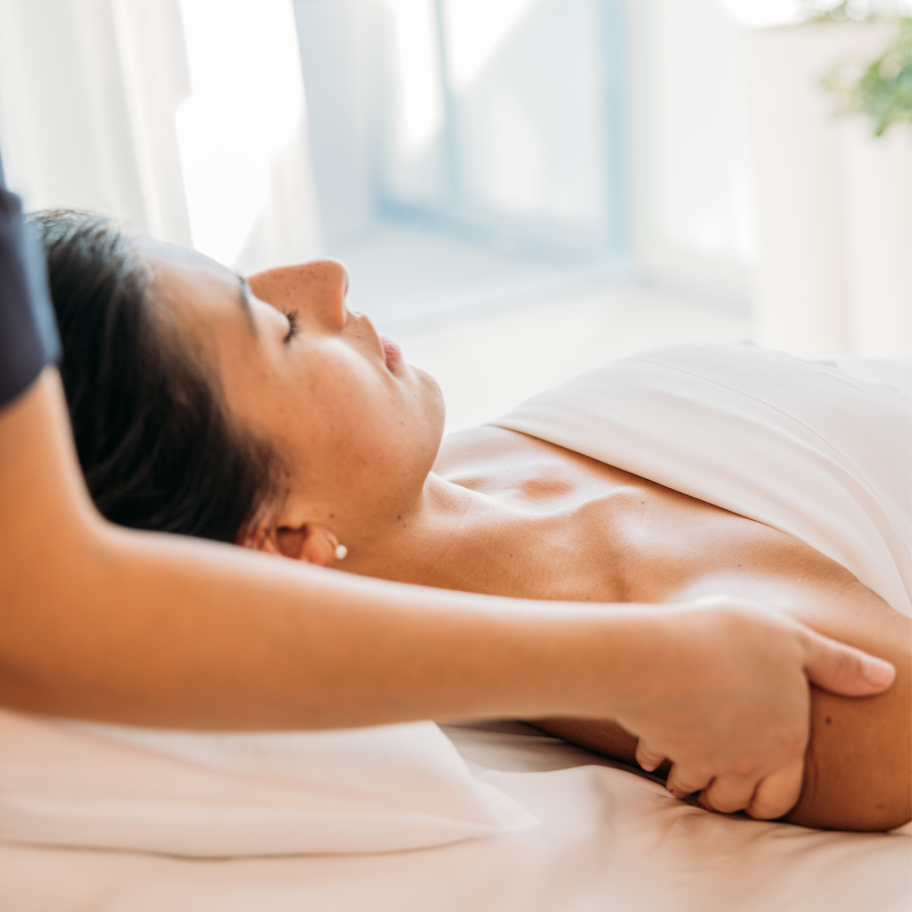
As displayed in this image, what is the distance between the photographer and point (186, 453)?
0.88 meters

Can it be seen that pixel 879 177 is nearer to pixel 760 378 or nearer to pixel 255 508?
pixel 760 378

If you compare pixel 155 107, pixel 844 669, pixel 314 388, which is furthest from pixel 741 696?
pixel 155 107

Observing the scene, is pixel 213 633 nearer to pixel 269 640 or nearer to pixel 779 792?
pixel 269 640

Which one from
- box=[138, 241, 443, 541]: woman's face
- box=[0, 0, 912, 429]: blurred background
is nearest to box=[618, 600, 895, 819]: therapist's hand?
box=[138, 241, 443, 541]: woman's face

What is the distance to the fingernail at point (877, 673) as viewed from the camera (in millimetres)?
870

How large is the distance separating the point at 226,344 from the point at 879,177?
2.02 metres

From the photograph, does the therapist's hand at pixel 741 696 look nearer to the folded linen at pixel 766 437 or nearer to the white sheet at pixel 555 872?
the white sheet at pixel 555 872

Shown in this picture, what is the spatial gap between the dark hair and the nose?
19 cm

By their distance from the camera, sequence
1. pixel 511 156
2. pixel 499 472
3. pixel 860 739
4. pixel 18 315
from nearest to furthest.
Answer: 1. pixel 18 315
2. pixel 860 739
3. pixel 499 472
4. pixel 511 156

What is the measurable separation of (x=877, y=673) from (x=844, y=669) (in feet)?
0.12

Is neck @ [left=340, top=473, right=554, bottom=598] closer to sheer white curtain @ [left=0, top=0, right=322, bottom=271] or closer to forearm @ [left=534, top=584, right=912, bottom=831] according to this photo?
forearm @ [left=534, top=584, right=912, bottom=831]

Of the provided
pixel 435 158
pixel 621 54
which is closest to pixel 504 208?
pixel 435 158

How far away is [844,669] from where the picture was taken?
0.86 metres

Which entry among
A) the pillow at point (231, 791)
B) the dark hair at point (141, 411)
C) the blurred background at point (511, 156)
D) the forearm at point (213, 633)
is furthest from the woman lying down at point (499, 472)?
the blurred background at point (511, 156)
